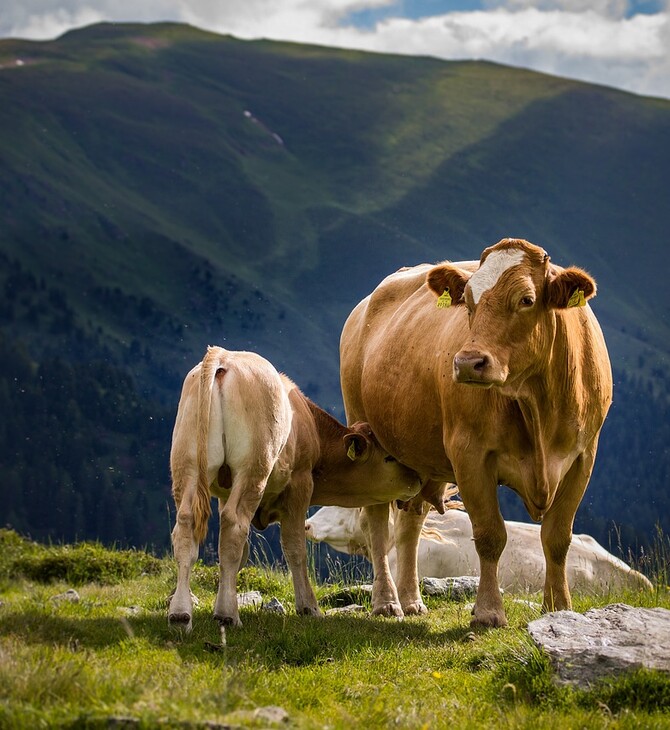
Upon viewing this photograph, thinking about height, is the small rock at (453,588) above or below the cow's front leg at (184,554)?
below

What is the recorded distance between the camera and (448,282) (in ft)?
33.3

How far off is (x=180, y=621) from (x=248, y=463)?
5.09 ft

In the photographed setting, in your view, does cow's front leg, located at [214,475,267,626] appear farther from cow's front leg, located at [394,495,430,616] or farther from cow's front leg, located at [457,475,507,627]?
cow's front leg, located at [394,495,430,616]

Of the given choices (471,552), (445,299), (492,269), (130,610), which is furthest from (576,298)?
(471,552)

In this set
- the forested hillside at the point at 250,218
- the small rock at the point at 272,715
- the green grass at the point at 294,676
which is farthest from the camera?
the forested hillside at the point at 250,218

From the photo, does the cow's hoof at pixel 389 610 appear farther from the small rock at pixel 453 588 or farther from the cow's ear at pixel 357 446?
the cow's ear at pixel 357 446

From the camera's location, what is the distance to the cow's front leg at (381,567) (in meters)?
11.3

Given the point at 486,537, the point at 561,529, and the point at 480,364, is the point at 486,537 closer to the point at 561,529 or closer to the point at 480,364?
the point at 561,529

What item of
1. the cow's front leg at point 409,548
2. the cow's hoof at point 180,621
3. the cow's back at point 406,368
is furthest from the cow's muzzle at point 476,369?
the cow's front leg at point 409,548

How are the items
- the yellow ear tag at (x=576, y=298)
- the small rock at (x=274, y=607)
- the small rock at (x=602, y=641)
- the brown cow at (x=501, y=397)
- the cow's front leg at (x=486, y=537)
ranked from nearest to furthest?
the small rock at (x=602, y=641)
the brown cow at (x=501, y=397)
the yellow ear tag at (x=576, y=298)
the cow's front leg at (x=486, y=537)
the small rock at (x=274, y=607)

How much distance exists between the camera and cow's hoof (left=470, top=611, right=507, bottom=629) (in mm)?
9633

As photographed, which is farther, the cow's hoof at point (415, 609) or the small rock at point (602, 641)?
the cow's hoof at point (415, 609)

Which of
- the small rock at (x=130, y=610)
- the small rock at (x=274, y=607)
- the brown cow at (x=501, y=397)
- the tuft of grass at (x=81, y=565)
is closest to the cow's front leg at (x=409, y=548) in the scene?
the brown cow at (x=501, y=397)

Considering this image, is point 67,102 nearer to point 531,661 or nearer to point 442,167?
point 442,167
